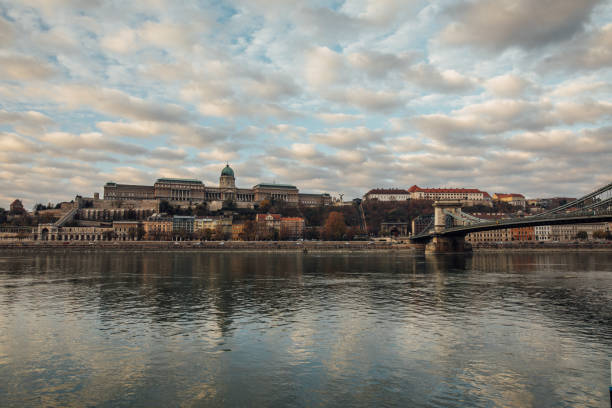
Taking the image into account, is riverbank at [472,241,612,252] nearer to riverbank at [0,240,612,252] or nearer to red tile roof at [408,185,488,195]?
riverbank at [0,240,612,252]

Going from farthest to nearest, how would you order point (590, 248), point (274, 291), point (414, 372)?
point (590, 248)
point (274, 291)
point (414, 372)

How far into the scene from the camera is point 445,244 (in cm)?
7025

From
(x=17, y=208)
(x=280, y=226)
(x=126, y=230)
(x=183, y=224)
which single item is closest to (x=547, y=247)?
(x=280, y=226)

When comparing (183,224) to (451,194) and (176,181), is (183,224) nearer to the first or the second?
(176,181)

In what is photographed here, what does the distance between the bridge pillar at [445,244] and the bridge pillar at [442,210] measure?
1.66 metres

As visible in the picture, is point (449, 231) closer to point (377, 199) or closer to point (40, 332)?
point (40, 332)

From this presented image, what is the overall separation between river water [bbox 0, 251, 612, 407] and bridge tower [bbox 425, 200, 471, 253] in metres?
46.9

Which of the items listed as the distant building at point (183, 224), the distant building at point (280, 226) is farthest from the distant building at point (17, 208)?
the distant building at point (280, 226)

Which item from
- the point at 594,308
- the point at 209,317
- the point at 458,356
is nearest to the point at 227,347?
the point at 209,317

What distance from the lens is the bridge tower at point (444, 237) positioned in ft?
229

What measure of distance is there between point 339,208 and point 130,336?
139318 mm

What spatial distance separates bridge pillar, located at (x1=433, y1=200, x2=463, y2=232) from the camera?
71.9 m

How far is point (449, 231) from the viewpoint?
218 ft

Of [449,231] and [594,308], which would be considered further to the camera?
[449,231]
